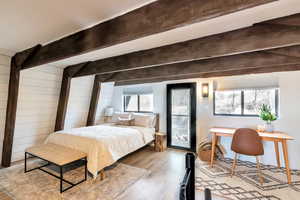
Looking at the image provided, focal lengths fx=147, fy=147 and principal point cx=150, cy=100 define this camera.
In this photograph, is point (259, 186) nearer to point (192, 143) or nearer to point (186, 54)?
point (192, 143)

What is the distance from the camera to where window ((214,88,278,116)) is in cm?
340

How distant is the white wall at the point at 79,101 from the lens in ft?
13.8

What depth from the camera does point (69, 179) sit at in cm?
267

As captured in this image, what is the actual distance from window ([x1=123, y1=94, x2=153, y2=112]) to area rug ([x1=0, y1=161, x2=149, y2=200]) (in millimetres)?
2325

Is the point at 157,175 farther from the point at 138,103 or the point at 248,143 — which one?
the point at 138,103

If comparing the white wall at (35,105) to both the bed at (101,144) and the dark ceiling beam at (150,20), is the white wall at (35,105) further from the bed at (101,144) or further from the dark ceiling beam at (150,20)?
the dark ceiling beam at (150,20)

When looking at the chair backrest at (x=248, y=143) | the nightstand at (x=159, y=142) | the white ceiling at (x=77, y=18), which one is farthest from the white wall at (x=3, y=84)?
the chair backrest at (x=248, y=143)

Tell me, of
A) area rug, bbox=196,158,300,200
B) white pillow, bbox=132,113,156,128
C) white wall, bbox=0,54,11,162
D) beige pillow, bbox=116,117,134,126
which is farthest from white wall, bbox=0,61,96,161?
area rug, bbox=196,158,300,200

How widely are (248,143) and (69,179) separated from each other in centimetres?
334

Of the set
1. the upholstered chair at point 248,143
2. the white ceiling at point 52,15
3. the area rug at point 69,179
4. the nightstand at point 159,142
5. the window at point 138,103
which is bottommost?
the area rug at point 69,179

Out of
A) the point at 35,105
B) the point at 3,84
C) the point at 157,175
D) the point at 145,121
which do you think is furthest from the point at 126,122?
the point at 3,84

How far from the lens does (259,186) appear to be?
246 centimetres

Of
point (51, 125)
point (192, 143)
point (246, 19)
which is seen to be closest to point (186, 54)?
point (246, 19)

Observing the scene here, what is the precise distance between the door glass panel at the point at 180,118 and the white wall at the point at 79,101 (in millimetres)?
2642
